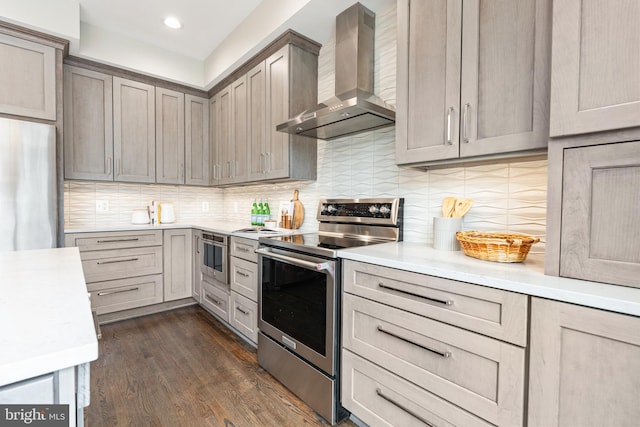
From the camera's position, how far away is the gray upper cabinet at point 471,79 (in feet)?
3.88

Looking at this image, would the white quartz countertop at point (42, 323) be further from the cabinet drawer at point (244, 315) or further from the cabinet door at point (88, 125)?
the cabinet door at point (88, 125)

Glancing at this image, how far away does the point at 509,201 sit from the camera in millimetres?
1552

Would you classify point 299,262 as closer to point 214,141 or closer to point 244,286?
point 244,286

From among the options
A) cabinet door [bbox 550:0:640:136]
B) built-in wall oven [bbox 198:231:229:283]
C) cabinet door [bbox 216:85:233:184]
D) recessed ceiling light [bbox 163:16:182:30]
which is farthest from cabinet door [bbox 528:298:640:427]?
recessed ceiling light [bbox 163:16:182:30]

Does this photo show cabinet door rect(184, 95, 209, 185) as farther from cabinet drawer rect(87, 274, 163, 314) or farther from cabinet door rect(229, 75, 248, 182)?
cabinet drawer rect(87, 274, 163, 314)

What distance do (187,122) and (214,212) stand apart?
117cm

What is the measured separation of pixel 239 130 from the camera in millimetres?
3029

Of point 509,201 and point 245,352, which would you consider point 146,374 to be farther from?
point 509,201

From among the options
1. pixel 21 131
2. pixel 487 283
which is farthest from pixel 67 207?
pixel 487 283

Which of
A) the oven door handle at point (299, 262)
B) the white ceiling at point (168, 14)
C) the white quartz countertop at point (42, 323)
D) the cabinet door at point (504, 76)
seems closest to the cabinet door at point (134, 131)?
the white ceiling at point (168, 14)

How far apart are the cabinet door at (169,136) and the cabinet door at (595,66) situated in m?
3.39

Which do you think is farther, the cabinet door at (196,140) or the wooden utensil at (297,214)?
the cabinet door at (196,140)

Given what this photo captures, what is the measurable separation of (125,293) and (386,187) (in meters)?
2.62

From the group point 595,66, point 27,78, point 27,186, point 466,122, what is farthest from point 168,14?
point 595,66
